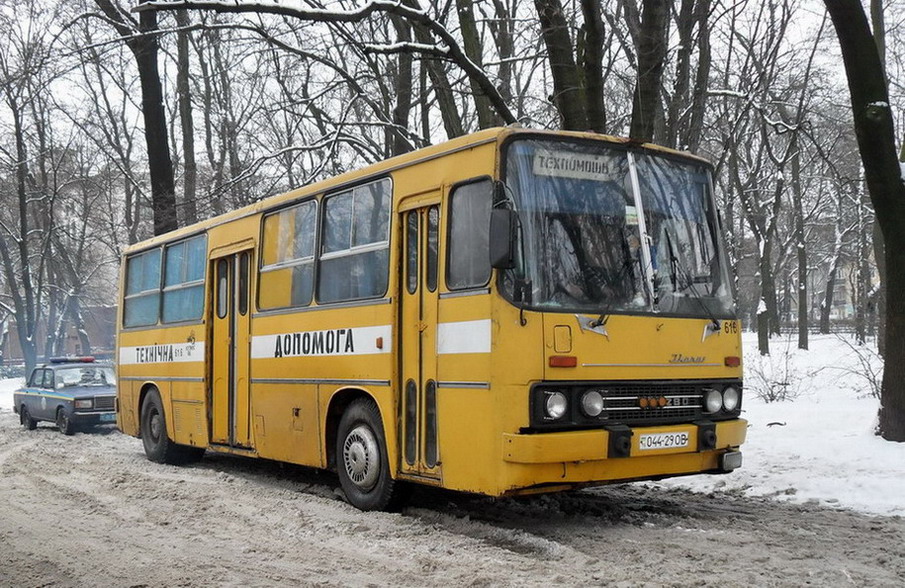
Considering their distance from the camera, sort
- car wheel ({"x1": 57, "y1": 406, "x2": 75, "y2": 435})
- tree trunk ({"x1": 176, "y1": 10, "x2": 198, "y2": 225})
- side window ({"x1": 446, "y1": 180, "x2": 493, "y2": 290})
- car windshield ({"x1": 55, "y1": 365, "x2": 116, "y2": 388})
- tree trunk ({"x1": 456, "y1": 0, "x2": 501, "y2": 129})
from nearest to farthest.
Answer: side window ({"x1": 446, "y1": 180, "x2": 493, "y2": 290}) < tree trunk ({"x1": 456, "y1": 0, "x2": 501, "y2": 129}) < car wheel ({"x1": 57, "y1": 406, "x2": 75, "y2": 435}) < car windshield ({"x1": 55, "y1": 365, "x2": 116, "y2": 388}) < tree trunk ({"x1": 176, "y1": 10, "x2": 198, "y2": 225})

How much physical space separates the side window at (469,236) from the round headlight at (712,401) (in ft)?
7.13

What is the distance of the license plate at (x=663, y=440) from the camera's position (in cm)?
776

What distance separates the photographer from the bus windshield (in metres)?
7.71

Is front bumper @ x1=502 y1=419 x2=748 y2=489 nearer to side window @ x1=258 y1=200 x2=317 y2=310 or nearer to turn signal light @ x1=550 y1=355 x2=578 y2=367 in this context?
turn signal light @ x1=550 y1=355 x2=578 y2=367

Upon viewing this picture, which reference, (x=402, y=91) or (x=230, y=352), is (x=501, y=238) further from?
(x=402, y=91)

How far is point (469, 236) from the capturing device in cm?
805

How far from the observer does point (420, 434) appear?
27.6 ft

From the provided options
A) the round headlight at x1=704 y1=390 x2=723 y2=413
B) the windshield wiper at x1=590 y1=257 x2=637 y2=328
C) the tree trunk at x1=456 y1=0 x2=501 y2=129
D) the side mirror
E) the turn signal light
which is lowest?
the round headlight at x1=704 y1=390 x2=723 y2=413

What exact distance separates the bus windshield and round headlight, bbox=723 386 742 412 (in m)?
0.64

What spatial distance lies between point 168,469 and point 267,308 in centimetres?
339

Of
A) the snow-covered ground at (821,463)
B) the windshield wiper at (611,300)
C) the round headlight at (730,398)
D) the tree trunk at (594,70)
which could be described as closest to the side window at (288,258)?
the windshield wiper at (611,300)

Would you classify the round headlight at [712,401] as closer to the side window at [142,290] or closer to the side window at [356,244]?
the side window at [356,244]

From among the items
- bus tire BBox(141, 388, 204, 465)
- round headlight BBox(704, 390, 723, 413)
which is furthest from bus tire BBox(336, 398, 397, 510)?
bus tire BBox(141, 388, 204, 465)

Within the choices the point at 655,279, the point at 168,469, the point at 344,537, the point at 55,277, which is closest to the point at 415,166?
the point at 655,279
